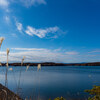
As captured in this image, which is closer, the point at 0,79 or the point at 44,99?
the point at 44,99

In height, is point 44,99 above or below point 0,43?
below

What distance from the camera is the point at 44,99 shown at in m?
10.1

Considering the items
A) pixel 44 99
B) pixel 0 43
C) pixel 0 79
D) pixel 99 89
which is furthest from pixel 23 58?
pixel 0 79

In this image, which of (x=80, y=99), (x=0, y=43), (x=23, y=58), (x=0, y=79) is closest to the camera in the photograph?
(x=0, y=43)

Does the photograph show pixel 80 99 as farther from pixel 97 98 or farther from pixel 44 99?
pixel 97 98

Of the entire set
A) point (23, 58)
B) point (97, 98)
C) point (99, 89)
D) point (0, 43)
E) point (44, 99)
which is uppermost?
point (0, 43)

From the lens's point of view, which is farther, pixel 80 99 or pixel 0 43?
pixel 80 99

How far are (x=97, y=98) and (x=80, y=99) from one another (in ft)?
17.9

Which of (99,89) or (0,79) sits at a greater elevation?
(99,89)

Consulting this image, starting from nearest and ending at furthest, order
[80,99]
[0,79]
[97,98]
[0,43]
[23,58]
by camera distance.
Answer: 1. [0,43]
2. [23,58]
3. [97,98]
4. [80,99]
5. [0,79]

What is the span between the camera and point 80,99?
9.69 metres

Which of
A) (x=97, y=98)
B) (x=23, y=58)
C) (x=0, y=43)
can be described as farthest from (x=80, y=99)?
(x=0, y=43)

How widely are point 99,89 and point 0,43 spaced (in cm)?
453

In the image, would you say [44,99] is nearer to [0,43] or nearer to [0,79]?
[0,79]
